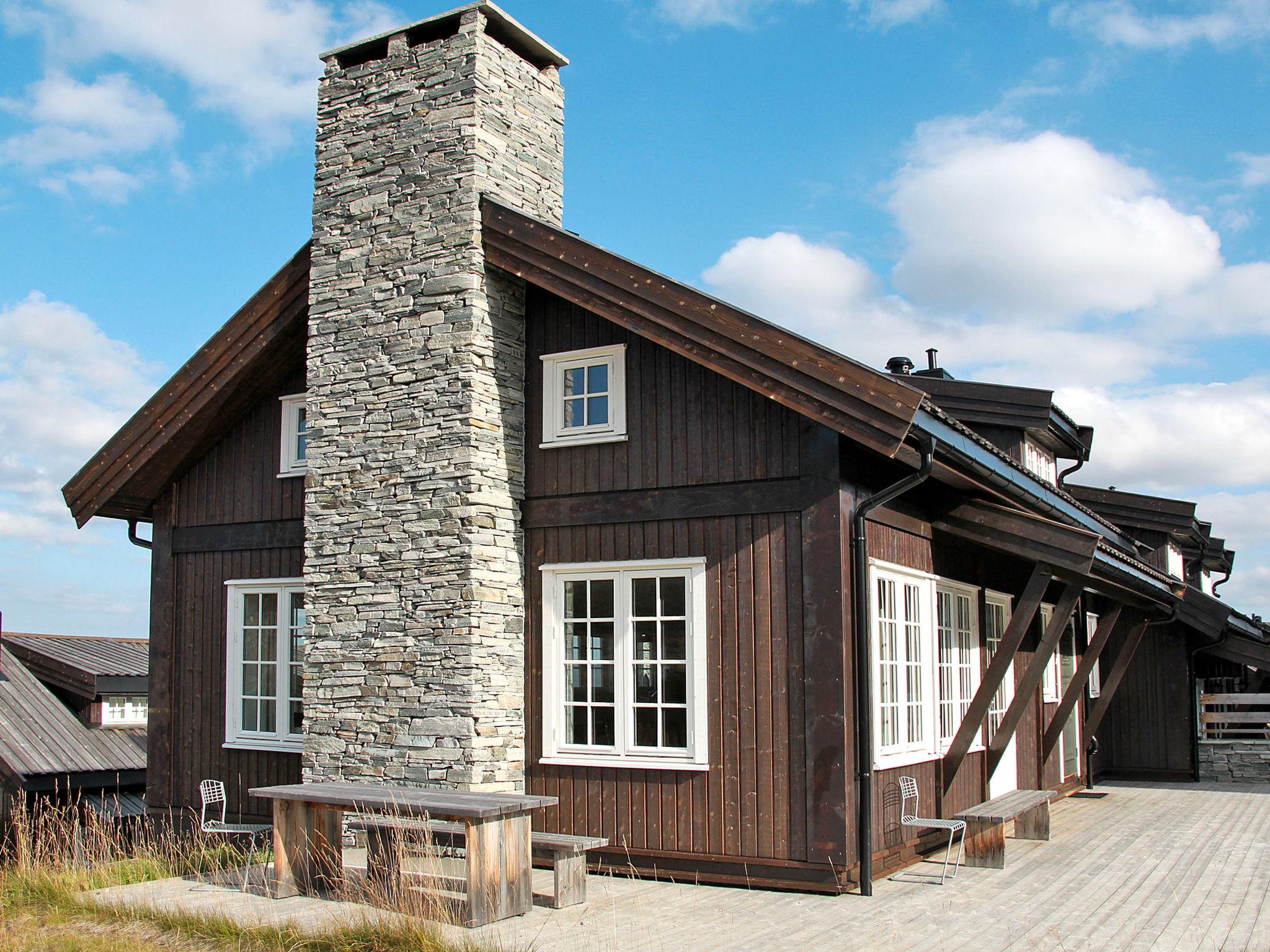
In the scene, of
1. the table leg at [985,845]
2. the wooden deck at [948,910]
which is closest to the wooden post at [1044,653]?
the wooden deck at [948,910]

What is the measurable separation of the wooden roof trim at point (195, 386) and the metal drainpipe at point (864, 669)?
5.71 m

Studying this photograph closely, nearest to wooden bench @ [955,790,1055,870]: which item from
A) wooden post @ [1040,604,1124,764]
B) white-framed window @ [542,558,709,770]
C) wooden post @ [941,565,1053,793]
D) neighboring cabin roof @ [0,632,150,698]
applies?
wooden post @ [941,565,1053,793]

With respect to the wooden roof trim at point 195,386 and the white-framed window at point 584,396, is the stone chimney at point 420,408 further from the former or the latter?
the wooden roof trim at point 195,386

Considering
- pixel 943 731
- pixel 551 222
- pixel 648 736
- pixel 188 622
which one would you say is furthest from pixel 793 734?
pixel 188 622

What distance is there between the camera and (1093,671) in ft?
56.0

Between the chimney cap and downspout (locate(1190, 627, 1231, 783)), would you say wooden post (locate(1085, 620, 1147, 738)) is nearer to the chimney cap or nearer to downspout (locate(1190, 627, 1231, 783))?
downspout (locate(1190, 627, 1231, 783))

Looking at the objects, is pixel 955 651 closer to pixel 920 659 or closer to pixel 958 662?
pixel 958 662

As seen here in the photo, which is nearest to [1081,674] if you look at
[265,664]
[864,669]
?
[864,669]

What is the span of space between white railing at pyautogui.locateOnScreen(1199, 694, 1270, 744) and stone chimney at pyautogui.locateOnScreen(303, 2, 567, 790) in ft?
39.2

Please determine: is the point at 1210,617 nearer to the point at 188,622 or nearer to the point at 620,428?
the point at 620,428

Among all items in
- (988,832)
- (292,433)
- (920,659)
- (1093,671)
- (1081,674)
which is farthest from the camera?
(1093,671)

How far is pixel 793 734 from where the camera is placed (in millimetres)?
8609

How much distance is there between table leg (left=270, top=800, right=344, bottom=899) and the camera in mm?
8320

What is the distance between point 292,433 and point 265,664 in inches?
89.2
